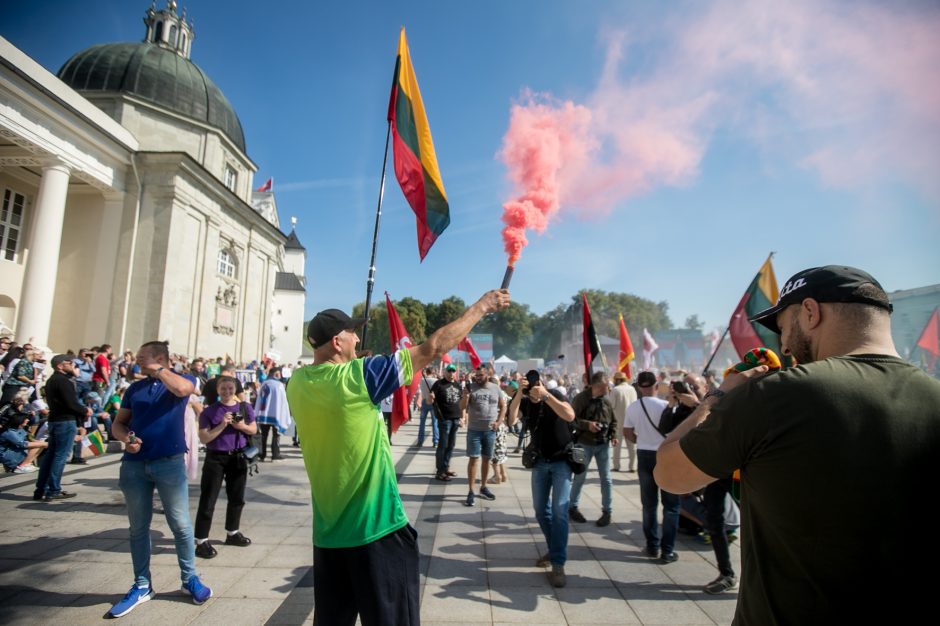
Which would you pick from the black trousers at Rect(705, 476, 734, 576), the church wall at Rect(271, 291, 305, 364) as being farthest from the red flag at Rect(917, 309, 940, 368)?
the church wall at Rect(271, 291, 305, 364)

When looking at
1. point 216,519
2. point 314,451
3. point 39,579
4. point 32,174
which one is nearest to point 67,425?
point 216,519

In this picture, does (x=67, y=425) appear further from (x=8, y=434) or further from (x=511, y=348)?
(x=511, y=348)

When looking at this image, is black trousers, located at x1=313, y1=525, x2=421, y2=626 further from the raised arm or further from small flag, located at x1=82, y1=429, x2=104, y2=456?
small flag, located at x1=82, y1=429, x2=104, y2=456

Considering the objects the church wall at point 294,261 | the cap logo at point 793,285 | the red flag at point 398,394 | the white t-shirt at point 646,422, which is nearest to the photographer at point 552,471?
the white t-shirt at point 646,422

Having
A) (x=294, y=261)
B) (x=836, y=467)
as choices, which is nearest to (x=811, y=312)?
(x=836, y=467)

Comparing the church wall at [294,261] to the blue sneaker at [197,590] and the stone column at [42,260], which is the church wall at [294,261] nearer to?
the stone column at [42,260]

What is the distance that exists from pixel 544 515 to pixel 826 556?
3625mm

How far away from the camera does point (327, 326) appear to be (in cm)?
265

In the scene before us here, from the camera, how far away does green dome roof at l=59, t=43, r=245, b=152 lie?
90.4 ft

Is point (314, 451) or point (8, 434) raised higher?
point (314, 451)

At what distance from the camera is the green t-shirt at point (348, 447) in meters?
2.35

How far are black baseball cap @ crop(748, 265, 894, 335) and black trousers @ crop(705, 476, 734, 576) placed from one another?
3.58 m

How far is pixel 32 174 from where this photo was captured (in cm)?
2038

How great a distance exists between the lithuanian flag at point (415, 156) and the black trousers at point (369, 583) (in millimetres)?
3123
